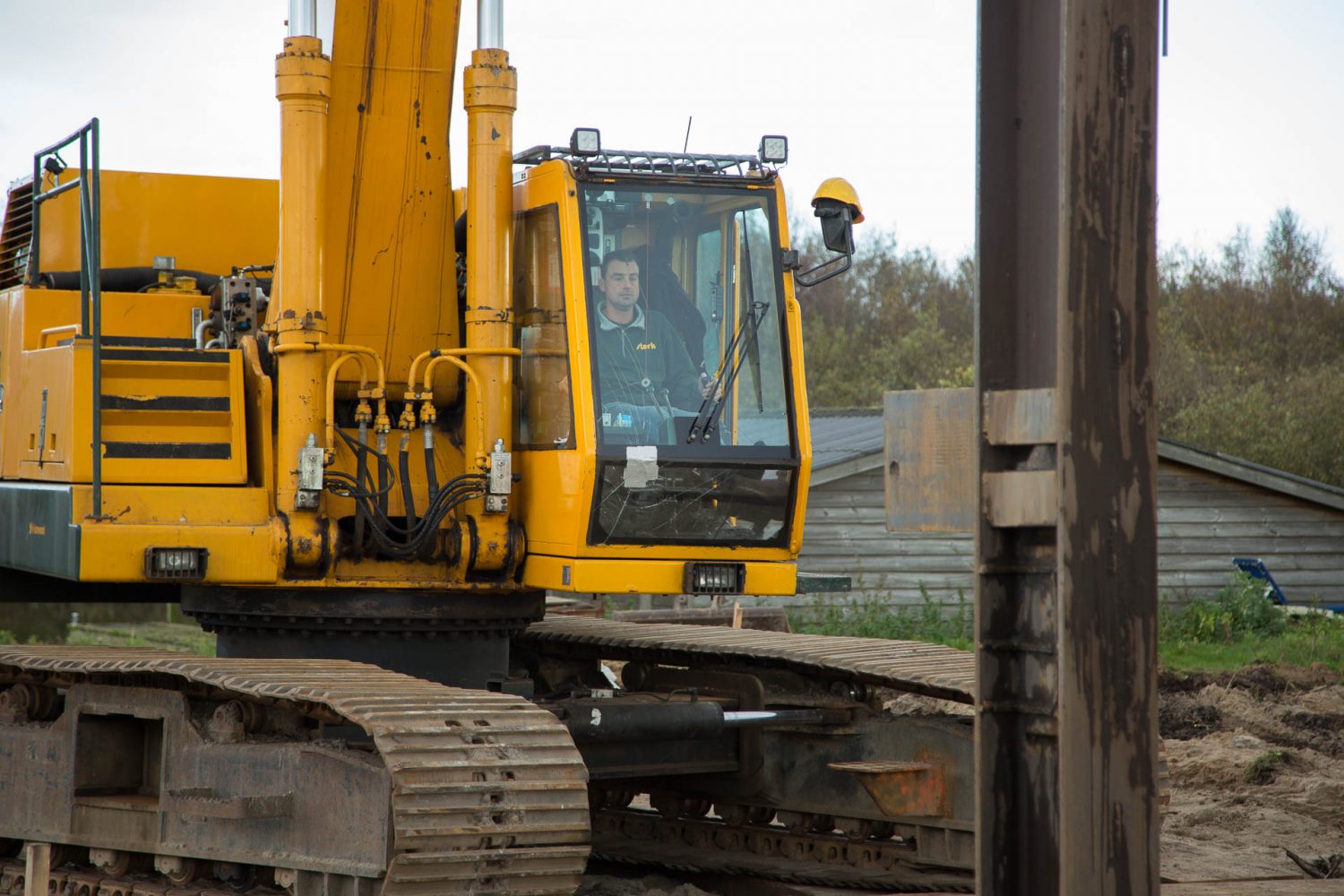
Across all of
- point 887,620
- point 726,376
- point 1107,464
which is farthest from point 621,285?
point 887,620

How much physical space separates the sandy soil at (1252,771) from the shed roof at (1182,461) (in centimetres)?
505

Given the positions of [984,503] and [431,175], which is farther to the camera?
[431,175]

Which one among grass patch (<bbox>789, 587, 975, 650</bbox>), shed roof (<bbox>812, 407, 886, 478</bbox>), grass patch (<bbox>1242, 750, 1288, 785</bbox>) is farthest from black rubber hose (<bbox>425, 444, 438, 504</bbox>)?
grass patch (<bbox>789, 587, 975, 650</bbox>)

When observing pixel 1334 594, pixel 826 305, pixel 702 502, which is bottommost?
pixel 1334 594

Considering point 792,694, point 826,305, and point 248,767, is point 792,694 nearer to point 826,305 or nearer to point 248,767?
point 248,767

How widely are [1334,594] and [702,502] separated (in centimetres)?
1633

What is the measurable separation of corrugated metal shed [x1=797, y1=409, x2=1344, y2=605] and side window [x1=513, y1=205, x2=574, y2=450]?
11683 millimetres

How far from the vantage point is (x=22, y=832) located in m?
6.70

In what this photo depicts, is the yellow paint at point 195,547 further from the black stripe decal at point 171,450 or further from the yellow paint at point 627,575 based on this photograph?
the yellow paint at point 627,575

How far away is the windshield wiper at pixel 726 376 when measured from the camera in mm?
6367

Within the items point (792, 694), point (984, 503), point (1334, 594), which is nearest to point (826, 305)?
point (1334, 594)

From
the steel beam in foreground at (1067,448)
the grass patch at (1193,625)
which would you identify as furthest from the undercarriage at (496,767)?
the grass patch at (1193,625)

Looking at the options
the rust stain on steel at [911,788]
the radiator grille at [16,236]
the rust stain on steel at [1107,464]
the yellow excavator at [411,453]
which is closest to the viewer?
the rust stain on steel at [1107,464]

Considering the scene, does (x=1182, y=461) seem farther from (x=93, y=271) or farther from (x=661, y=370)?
(x=93, y=271)
